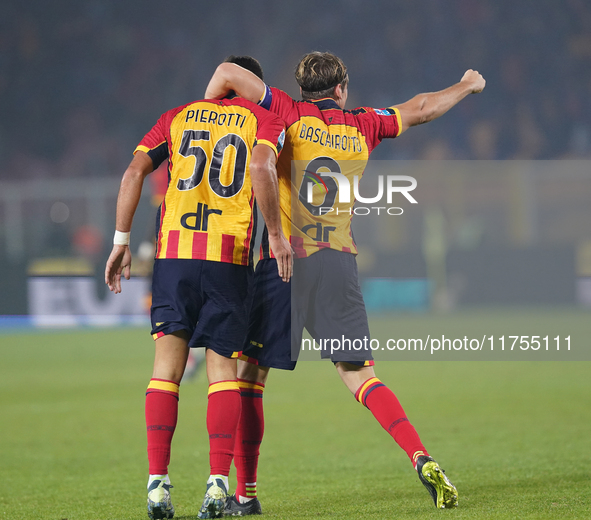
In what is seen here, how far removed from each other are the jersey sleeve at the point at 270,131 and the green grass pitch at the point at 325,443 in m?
1.39

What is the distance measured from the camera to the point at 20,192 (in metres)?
17.5

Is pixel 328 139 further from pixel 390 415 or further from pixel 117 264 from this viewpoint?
pixel 390 415

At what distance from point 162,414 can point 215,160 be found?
976 mm

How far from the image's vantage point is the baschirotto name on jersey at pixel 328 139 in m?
3.23

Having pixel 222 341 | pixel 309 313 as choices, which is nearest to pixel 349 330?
pixel 309 313

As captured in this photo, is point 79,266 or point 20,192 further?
point 20,192

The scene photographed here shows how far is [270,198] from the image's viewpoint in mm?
2902

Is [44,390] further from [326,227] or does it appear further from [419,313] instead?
[419,313]

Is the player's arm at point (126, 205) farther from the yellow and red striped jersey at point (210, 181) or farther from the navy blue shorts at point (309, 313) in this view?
the navy blue shorts at point (309, 313)

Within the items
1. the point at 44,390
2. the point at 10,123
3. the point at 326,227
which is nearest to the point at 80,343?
the point at 44,390

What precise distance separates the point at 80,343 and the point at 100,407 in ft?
19.2

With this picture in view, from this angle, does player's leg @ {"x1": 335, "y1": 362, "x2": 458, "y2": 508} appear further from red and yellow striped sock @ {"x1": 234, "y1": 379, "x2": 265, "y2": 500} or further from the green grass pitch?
red and yellow striped sock @ {"x1": 234, "y1": 379, "x2": 265, "y2": 500}

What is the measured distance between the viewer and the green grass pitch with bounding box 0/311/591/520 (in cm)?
326

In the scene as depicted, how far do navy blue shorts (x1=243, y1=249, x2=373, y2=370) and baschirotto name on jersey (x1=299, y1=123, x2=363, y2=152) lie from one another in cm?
44
